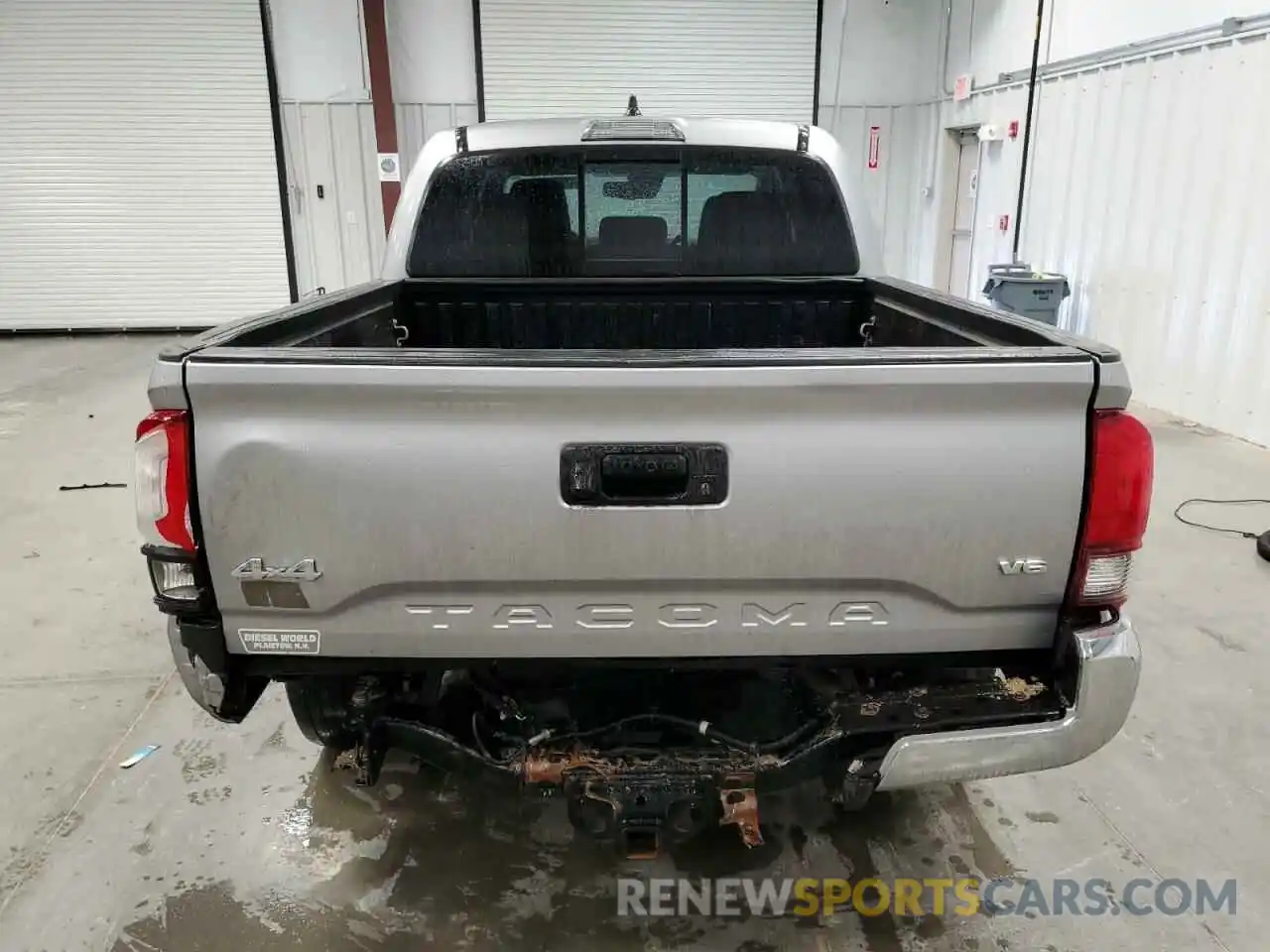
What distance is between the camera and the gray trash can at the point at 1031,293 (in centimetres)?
748

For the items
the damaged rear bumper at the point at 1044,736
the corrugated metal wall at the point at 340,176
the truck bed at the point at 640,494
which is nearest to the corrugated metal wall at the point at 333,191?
the corrugated metal wall at the point at 340,176

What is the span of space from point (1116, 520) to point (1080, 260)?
279 inches

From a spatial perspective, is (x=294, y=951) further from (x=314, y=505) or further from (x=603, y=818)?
(x=314, y=505)

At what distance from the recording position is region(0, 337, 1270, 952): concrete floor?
85.3 inches

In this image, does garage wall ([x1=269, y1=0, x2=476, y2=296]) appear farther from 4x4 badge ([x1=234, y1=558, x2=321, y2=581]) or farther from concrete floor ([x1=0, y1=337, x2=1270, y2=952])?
4x4 badge ([x1=234, y1=558, x2=321, y2=581])

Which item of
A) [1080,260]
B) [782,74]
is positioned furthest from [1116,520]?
[782,74]

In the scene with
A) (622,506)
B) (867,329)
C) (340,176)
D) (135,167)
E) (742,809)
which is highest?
(135,167)

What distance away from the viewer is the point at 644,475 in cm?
169

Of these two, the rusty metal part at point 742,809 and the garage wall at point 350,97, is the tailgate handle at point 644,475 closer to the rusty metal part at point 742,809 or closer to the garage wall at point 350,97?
the rusty metal part at point 742,809

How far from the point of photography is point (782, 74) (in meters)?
11.2

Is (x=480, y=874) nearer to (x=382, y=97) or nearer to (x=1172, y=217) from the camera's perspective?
(x=1172, y=217)

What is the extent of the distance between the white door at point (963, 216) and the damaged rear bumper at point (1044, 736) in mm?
9365

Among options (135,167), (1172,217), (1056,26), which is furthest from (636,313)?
(135,167)

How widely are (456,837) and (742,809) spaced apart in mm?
963
